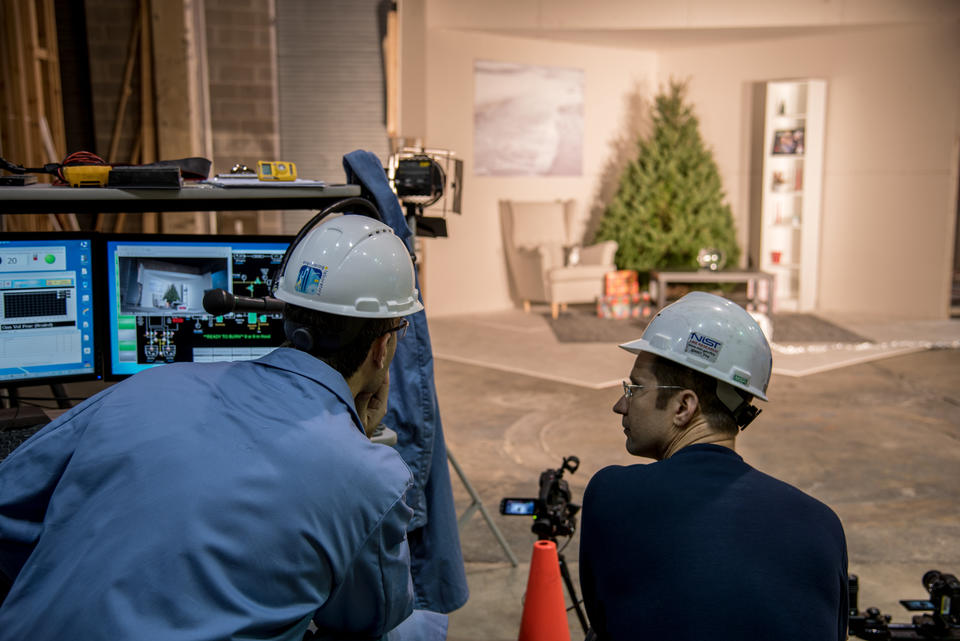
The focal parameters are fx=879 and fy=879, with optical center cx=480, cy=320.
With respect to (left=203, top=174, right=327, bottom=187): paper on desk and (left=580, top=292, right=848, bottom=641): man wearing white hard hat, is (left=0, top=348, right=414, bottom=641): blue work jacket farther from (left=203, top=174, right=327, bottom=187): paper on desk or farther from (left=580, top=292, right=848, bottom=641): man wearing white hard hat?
(left=203, top=174, right=327, bottom=187): paper on desk

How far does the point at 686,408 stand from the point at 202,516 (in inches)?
36.7

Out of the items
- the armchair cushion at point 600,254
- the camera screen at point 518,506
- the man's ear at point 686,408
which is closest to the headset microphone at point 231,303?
the man's ear at point 686,408

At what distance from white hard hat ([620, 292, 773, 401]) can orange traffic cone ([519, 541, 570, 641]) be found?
1.07 m

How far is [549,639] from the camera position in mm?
2557

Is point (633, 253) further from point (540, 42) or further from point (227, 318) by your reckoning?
point (227, 318)

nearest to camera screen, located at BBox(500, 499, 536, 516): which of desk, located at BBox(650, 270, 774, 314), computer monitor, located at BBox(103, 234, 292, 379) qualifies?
computer monitor, located at BBox(103, 234, 292, 379)

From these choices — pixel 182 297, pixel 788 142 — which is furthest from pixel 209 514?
pixel 788 142

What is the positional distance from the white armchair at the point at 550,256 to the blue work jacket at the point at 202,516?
7694 mm

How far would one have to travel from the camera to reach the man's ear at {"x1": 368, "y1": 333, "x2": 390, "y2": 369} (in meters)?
1.52

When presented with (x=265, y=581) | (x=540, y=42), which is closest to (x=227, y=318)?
(x=265, y=581)

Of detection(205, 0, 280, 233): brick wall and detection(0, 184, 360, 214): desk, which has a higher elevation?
detection(205, 0, 280, 233): brick wall

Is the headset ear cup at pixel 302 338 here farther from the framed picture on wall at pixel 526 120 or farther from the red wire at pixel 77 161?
the framed picture on wall at pixel 526 120

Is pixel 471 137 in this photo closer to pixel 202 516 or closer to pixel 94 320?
pixel 94 320

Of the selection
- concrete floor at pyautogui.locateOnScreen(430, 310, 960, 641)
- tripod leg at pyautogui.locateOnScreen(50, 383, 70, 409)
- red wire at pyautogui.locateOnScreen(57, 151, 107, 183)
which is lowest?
concrete floor at pyautogui.locateOnScreen(430, 310, 960, 641)
